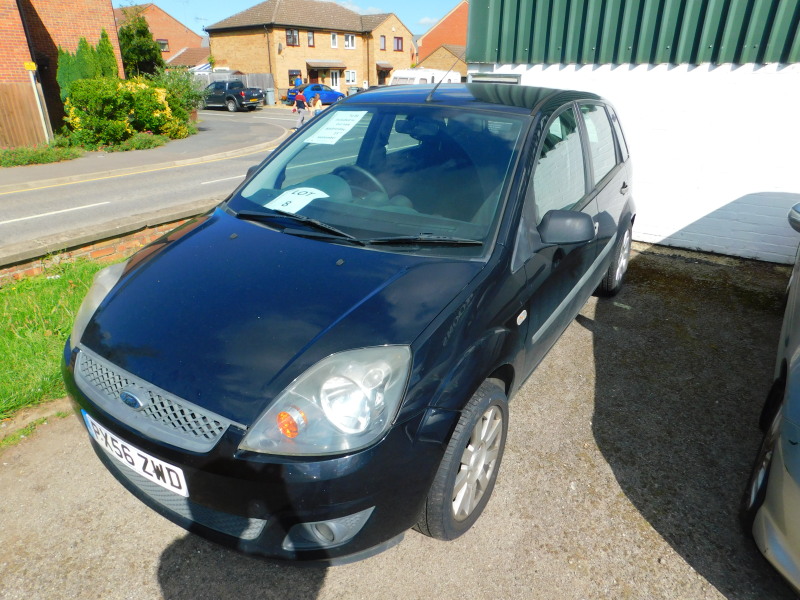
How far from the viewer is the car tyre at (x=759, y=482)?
2.27 meters

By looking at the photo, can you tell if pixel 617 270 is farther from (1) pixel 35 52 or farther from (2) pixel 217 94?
(2) pixel 217 94

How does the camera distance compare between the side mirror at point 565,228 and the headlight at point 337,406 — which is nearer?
the headlight at point 337,406

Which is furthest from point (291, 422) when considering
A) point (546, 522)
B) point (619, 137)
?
point (619, 137)

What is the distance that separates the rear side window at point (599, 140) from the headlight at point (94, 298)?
9.65 ft

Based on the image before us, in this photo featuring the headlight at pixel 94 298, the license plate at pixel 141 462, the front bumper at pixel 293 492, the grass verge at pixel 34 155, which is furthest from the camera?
the grass verge at pixel 34 155

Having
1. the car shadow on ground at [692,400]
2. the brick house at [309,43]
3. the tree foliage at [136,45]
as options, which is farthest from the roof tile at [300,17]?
the car shadow on ground at [692,400]

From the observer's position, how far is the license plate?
6.21 feet

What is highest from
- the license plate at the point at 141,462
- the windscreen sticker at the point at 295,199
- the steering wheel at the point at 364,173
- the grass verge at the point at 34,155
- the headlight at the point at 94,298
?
the steering wheel at the point at 364,173

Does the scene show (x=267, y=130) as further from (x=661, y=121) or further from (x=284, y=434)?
(x=284, y=434)

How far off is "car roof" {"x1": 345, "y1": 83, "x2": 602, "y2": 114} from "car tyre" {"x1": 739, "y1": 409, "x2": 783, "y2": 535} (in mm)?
1916

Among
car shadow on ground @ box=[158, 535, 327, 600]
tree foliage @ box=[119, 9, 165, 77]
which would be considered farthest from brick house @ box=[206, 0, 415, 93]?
car shadow on ground @ box=[158, 535, 327, 600]

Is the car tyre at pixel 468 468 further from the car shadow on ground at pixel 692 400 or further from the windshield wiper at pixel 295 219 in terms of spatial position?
the windshield wiper at pixel 295 219

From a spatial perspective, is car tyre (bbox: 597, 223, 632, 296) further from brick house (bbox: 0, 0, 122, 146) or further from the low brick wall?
brick house (bbox: 0, 0, 122, 146)

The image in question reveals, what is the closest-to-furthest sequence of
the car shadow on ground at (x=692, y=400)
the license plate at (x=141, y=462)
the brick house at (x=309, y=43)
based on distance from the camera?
the license plate at (x=141, y=462)
the car shadow on ground at (x=692, y=400)
the brick house at (x=309, y=43)
